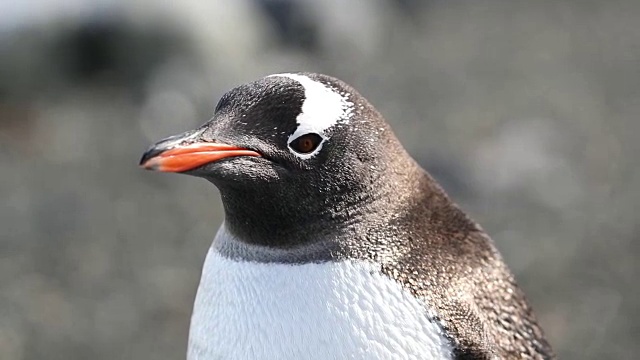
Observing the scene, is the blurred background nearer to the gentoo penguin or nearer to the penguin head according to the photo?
the gentoo penguin

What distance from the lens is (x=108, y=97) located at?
781 cm

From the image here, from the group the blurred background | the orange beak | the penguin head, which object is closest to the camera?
the orange beak

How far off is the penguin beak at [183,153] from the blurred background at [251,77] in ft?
9.01

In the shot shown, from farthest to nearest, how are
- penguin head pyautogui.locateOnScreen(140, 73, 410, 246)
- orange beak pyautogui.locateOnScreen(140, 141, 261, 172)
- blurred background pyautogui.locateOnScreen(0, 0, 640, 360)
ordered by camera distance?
blurred background pyautogui.locateOnScreen(0, 0, 640, 360) < penguin head pyautogui.locateOnScreen(140, 73, 410, 246) < orange beak pyautogui.locateOnScreen(140, 141, 261, 172)

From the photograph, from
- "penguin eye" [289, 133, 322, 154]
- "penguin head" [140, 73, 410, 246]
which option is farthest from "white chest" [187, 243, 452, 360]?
"penguin eye" [289, 133, 322, 154]

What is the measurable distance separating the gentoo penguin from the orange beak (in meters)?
0.02

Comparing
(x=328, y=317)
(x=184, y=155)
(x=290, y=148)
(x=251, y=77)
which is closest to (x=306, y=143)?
(x=290, y=148)

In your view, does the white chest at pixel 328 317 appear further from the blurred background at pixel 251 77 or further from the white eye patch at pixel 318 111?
the blurred background at pixel 251 77

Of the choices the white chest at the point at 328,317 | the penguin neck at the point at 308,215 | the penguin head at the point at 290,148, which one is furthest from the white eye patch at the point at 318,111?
the white chest at the point at 328,317

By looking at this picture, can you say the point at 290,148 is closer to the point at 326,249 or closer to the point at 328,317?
the point at 326,249

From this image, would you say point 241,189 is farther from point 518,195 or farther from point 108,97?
point 108,97

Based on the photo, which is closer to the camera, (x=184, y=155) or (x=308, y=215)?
(x=184, y=155)

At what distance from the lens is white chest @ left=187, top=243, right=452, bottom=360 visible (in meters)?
2.23

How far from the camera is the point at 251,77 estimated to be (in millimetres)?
7945
